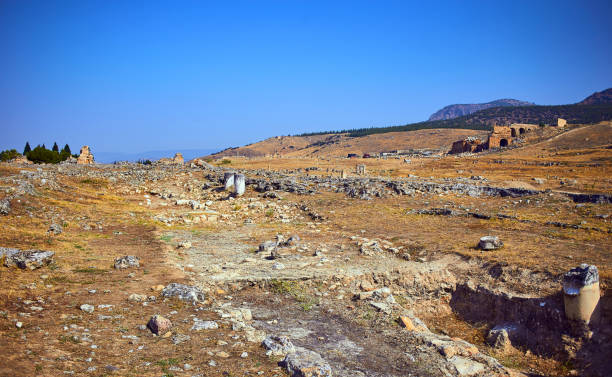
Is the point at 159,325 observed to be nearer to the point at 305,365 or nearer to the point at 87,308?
the point at 87,308

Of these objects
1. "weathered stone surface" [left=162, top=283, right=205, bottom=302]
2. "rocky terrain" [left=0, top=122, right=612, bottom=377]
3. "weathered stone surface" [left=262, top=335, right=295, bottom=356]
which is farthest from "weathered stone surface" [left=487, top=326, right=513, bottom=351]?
"weathered stone surface" [left=162, top=283, right=205, bottom=302]

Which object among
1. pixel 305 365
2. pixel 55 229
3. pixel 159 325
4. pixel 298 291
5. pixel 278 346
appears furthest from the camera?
pixel 55 229

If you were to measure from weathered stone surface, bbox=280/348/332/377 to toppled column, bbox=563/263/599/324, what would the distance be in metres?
4.87

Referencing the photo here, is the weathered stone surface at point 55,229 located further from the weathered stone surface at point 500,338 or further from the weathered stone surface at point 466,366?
the weathered stone surface at point 500,338

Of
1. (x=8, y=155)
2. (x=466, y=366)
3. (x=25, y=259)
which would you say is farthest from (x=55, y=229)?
(x=8, y=155)

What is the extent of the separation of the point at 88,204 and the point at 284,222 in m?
9.04

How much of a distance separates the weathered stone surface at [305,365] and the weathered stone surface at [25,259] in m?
6.01

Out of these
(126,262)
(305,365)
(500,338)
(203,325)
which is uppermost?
(126,262)

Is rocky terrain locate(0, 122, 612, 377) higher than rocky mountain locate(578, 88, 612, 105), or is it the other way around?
rocky mountain locate(578, 88, 612, 105)

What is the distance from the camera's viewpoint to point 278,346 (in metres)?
5.73

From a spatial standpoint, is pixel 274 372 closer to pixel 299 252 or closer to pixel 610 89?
pixel 299 252

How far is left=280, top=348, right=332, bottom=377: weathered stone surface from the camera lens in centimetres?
501

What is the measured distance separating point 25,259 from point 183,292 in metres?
3.51

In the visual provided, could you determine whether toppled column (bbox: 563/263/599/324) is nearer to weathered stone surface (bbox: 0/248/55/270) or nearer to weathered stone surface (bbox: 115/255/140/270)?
weathered stone surface (bbox: 115/255/140/270)
